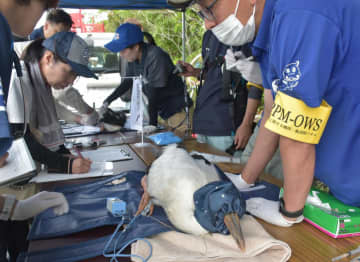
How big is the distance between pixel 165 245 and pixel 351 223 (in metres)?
0.69

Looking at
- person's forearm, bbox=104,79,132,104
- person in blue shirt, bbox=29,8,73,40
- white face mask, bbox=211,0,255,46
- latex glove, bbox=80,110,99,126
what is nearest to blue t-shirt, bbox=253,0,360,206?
white face mask, bbox=211,0,255,46

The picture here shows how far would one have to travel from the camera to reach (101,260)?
0.93m

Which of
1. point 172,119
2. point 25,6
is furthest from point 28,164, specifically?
point 172,119

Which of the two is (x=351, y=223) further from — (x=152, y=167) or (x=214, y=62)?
(x=214, y=62)

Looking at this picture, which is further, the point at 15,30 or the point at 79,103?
the point at 79,103

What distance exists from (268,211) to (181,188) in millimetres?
383

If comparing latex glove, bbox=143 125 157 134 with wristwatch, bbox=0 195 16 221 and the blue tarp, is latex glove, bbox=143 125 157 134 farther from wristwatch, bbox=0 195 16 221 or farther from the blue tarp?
the blue tarp

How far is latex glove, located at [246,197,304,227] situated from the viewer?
1117 millimetres

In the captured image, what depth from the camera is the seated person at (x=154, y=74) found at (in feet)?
9.33

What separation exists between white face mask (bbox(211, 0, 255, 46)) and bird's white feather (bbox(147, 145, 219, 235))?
2.13ft

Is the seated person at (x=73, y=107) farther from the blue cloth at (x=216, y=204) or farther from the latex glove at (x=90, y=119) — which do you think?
the blue cloth at (x=216, y=204)

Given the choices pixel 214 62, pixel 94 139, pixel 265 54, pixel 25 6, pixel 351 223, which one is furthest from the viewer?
pixel 94 139

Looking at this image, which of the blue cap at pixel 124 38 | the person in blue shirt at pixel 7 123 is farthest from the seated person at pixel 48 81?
the blue cap at pixel 124 38

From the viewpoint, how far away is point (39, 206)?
122 centimetres
